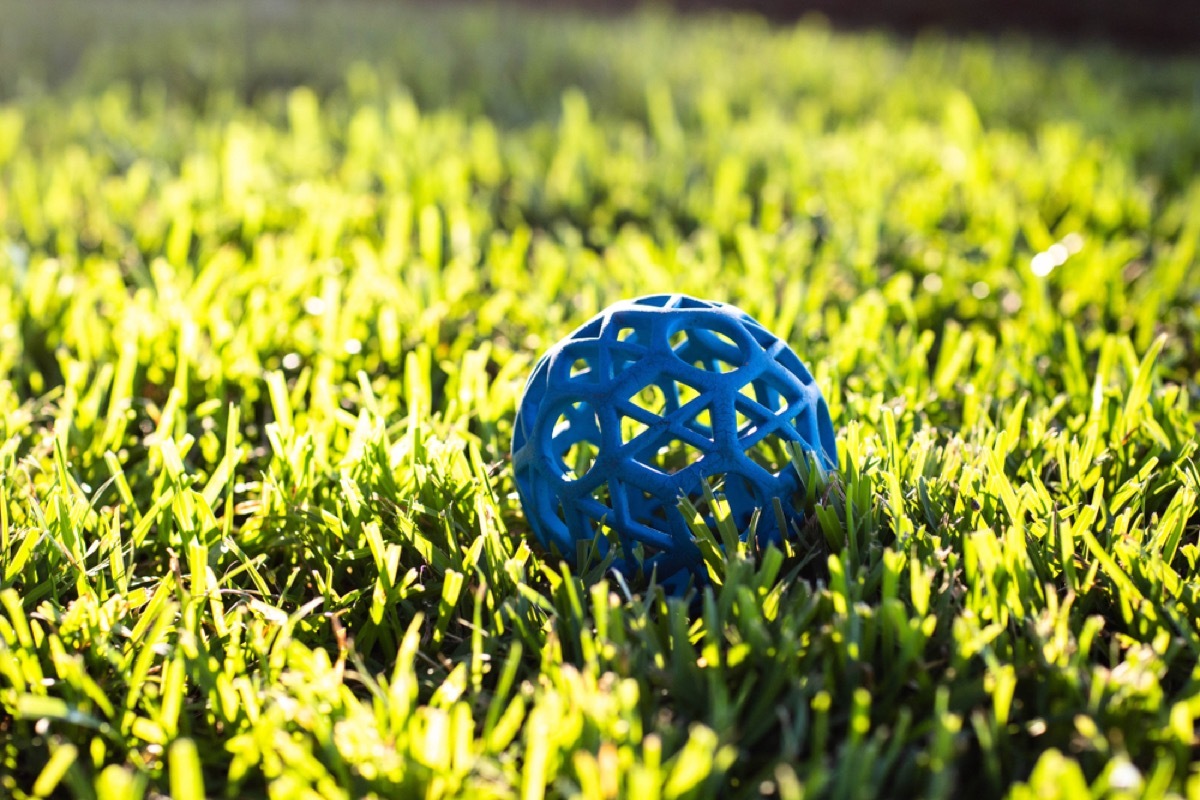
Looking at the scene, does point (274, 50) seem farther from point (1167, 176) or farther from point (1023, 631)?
point (1023, 631)

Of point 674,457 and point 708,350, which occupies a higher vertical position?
point 708,350

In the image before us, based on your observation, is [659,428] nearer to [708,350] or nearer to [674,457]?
[708,350]

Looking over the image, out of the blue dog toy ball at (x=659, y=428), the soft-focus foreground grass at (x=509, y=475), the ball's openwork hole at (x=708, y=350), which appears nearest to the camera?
the soft-focus foreground grass at (x=509, y=475)

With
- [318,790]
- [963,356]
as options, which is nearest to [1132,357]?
[963,356]

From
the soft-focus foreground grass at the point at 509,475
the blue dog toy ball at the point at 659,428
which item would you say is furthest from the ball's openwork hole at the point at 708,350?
the soft-focus foreground grass at the point at 509,475

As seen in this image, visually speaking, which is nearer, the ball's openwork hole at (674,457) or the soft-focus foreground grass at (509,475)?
the soft-focus foreground grass at (509,475)

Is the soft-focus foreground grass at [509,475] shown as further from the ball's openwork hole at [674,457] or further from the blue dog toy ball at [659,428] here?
the ball's openwork hole at [674,457]

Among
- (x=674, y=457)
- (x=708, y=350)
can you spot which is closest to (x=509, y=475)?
(x=674, y=457)
